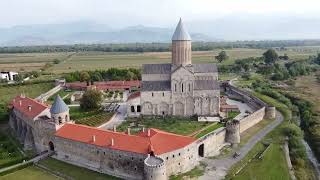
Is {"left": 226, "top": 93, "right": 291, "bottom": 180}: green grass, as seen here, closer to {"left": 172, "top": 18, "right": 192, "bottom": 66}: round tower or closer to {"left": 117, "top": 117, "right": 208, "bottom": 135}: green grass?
{"left": 117, "top": 117, "right": 208, "bottom": 135}: green grass

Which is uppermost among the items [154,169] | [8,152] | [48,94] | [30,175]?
[48,94]

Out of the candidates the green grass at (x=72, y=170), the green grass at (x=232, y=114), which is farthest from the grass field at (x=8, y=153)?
the green grass at (x=232, y=114)

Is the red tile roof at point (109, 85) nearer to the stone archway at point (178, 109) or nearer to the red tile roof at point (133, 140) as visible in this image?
the stone archway at point (178, 109)

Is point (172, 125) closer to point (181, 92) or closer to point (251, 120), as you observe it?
point (181, 92)

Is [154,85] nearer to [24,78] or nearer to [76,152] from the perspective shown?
[76,152]

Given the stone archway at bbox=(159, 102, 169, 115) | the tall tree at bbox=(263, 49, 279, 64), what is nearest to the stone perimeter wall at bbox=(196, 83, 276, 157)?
the stone archway at bbox=(159, 102, 169, 115)

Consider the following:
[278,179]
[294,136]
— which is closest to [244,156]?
[278,179]

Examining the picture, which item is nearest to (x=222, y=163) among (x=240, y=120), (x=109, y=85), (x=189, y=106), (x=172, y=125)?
(x=240, y=120)

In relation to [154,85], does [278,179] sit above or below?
below
